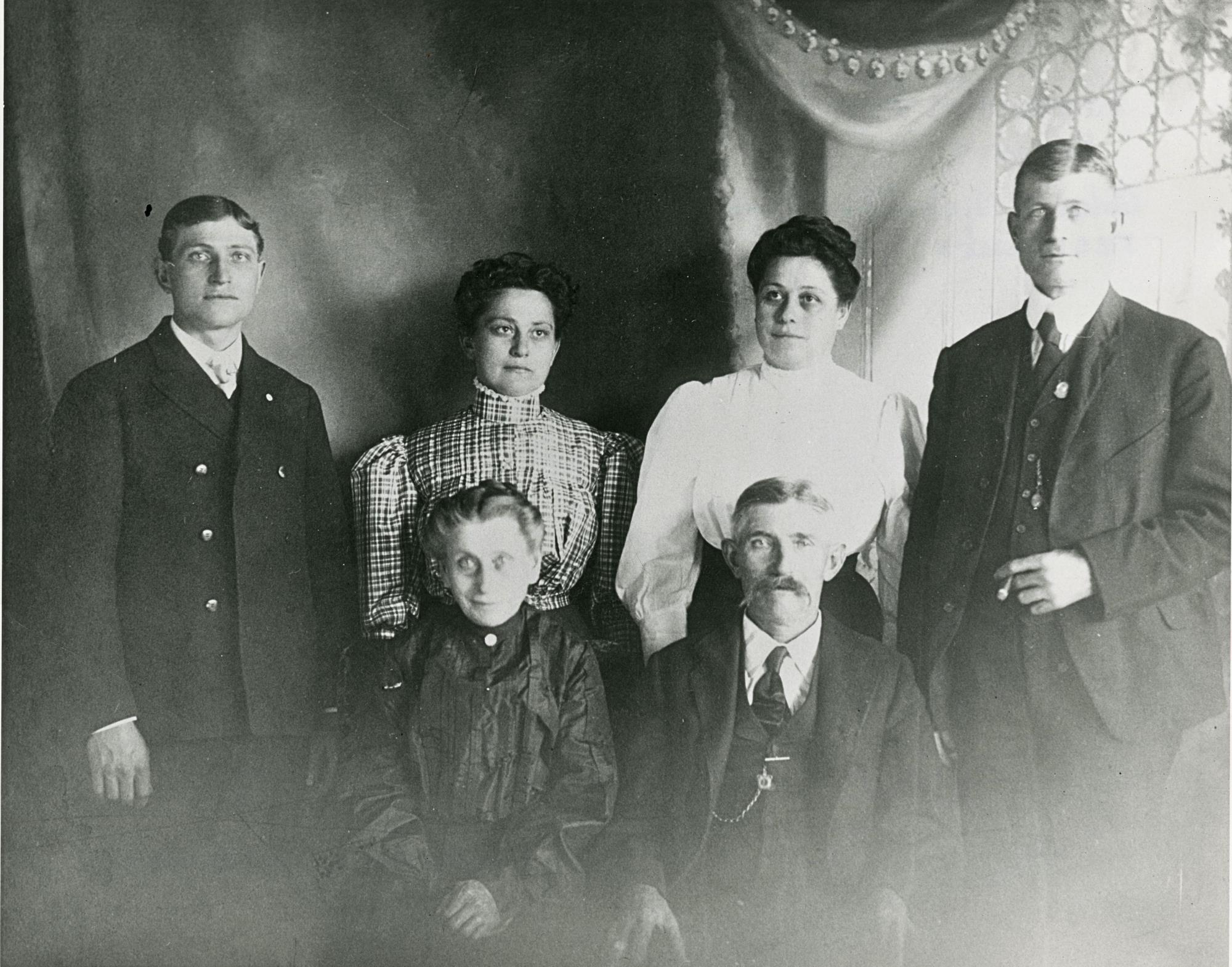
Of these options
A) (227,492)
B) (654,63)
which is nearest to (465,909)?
(227,492)

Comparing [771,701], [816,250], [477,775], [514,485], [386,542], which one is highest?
[816,250]

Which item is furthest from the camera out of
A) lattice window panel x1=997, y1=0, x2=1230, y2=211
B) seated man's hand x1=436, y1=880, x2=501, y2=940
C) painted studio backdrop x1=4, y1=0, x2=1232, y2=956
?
lattice window panel x1=997, y1=0, x2=1230, y2=211

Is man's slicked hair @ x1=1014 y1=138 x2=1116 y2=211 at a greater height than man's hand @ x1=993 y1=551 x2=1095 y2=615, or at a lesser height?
greater

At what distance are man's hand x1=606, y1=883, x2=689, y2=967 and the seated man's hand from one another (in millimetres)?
252

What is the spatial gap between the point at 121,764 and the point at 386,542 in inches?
27.1

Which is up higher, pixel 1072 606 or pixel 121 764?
pixel 1072 606

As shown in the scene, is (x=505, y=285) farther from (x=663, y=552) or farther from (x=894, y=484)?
(x=894, y=484)

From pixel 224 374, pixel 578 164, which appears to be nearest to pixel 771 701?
pixel 578 164

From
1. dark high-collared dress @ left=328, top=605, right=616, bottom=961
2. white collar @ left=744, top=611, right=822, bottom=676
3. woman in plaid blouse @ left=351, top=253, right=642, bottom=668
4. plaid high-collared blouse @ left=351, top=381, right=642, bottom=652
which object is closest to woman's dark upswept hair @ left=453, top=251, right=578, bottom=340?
woman in plaid blouse @ left=351, top=253, right=642, bottom=668

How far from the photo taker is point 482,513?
270 cm

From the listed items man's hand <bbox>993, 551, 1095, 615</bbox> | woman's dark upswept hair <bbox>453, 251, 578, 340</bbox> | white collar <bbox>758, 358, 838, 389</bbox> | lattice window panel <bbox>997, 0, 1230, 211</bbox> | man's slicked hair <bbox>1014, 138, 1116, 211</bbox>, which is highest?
lattice window panel <bbox>997, 0, 1230, 211</bbox>

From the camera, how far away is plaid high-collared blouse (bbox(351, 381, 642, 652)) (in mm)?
2729

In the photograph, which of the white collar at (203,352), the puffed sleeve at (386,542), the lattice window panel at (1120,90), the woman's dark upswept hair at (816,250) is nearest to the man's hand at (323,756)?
the puffed sleeve at (386,542)

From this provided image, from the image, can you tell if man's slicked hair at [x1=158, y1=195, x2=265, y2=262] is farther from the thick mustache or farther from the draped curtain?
the thick mustache
